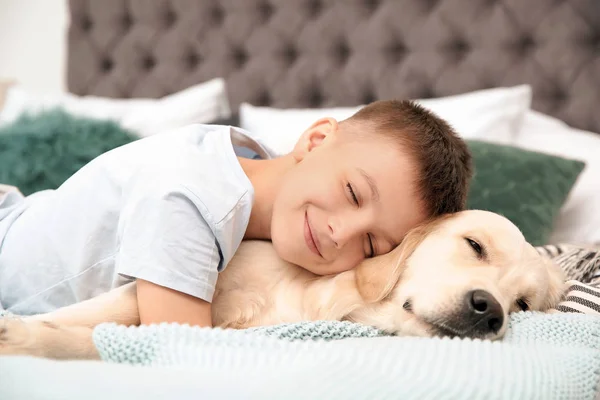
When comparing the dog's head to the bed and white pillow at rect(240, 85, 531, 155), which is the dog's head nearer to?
the bed

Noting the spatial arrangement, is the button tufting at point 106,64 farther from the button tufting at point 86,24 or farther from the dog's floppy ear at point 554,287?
the dog's floppy ear at point 554,287

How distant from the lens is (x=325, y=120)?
1.40m

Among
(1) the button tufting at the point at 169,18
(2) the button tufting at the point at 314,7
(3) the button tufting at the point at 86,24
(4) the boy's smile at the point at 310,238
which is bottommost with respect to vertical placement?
(4) the boy's smile at the point at 310,238

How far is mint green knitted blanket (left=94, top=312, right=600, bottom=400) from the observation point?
2.33 ft

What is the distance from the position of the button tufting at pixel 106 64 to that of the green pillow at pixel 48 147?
4.07 feet

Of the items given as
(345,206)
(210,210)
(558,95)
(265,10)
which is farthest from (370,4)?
(210,210)

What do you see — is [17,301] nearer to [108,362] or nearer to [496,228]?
[108,362]

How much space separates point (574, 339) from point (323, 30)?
6.84ft

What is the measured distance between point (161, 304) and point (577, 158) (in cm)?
167

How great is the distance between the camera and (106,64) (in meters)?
3.40

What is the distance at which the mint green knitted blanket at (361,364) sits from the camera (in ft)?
2.33

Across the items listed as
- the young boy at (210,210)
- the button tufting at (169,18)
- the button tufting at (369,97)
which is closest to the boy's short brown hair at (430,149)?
the young boy at (210,210)

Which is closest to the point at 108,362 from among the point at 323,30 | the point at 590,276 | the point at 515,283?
the point at 515,283

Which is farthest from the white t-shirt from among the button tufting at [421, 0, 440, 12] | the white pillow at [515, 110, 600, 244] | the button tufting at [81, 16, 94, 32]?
the button tufting at [81, 16, 94, 32]
